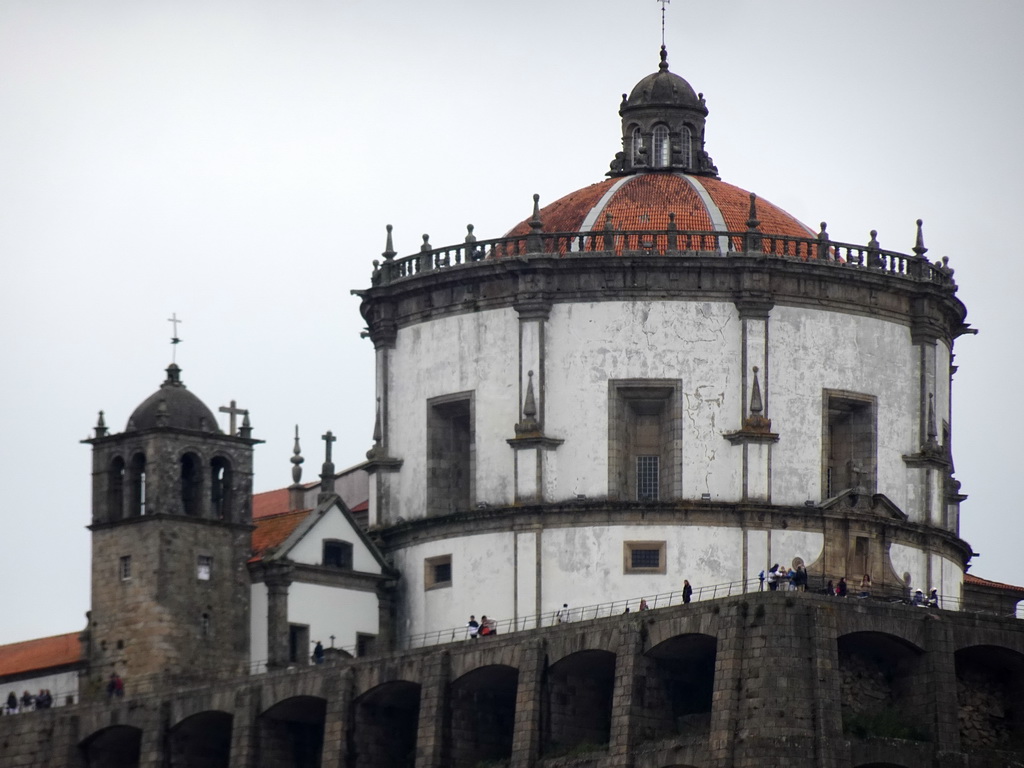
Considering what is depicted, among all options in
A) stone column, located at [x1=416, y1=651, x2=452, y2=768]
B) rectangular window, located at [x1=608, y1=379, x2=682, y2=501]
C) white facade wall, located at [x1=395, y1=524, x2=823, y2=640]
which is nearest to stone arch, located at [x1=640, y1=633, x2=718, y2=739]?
stone column, located at [x1=416, y1=651, x2=452, y2=768]

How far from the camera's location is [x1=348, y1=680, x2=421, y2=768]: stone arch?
106 m

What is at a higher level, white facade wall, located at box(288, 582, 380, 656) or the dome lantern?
the dome lantern

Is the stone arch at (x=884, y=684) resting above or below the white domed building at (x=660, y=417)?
below

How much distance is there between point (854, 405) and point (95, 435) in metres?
25.2

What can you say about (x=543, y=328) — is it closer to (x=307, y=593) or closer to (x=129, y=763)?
(x=307, y=593)

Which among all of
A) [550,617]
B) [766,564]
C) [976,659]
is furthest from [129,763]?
[976,659]

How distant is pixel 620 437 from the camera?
111250 millimetres

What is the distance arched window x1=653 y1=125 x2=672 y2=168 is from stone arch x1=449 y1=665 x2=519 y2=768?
73.8 ft

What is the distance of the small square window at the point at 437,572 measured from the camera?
370 feet

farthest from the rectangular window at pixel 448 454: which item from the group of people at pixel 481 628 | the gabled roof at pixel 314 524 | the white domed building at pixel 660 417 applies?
the group of people at pixel 481 628

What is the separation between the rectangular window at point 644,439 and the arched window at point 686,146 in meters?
11.3

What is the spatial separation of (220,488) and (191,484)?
1.07 meters

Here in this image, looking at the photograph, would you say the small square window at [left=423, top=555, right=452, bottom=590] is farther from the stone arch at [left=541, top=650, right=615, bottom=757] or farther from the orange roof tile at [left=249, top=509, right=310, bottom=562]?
the stone arch at [left=541, top=650, right=615, bottom=757]

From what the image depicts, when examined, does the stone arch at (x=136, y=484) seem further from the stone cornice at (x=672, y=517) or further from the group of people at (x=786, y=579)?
the group of people at (x=786, y=579)
